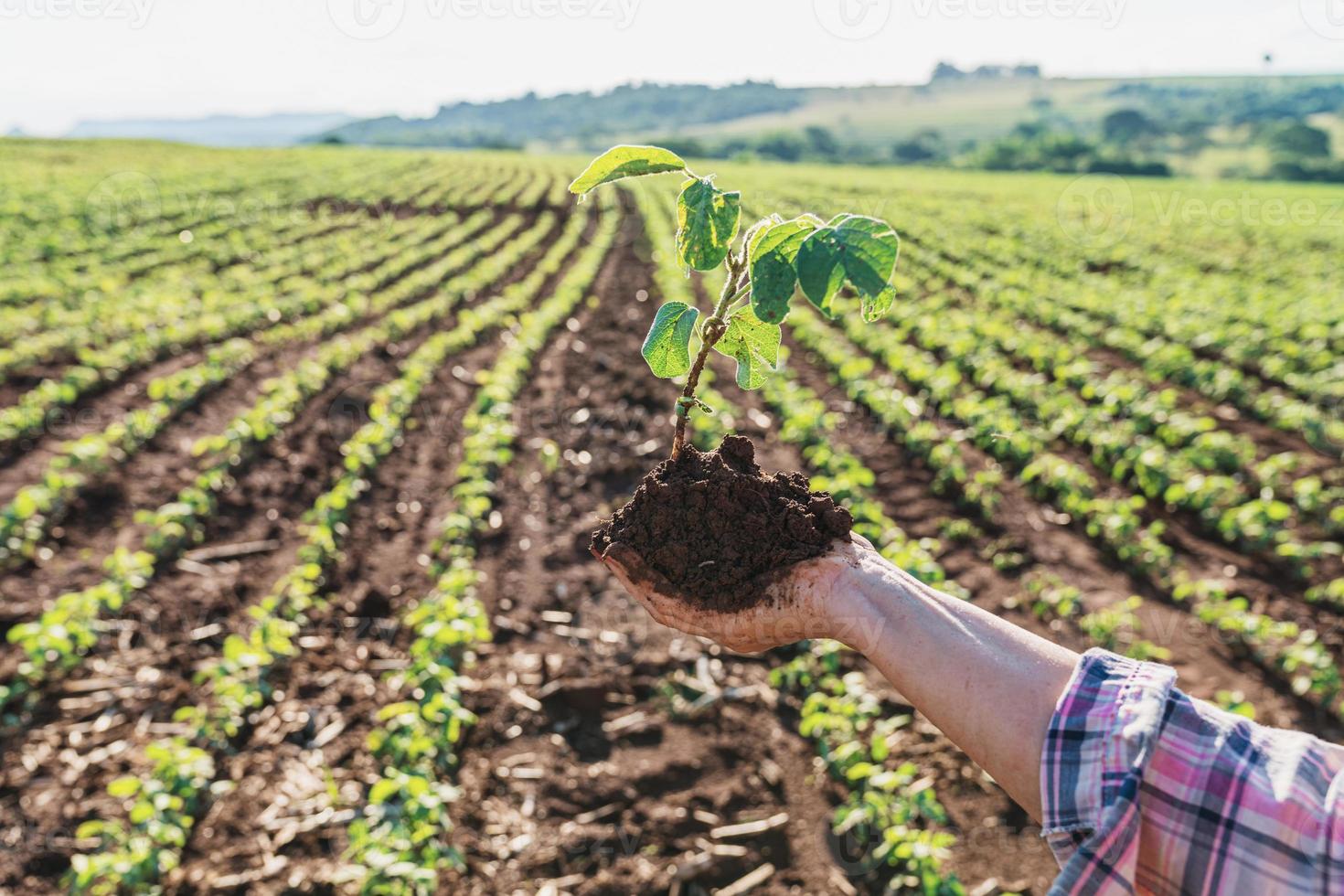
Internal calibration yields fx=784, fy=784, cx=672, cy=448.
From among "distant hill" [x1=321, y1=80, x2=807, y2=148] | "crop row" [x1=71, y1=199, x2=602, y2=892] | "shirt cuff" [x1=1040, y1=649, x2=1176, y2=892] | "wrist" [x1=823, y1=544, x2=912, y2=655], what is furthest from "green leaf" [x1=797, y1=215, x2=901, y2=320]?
"distant hill" [x1=321, y1=80, x2=807, y2=148]

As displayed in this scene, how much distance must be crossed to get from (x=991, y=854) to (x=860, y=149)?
88.0 m

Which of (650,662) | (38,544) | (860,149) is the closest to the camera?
(650,662)

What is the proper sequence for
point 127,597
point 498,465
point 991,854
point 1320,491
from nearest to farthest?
point 991,854 → point 127,597 → point 1320,491 → point 498,465

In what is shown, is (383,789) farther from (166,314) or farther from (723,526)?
(166,314)

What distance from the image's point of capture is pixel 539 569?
18.2 ft

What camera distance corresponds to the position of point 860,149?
82750 mm

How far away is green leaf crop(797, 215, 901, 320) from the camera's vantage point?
4.77ft

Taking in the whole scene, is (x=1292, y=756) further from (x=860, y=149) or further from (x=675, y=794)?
(x=860, y=149)

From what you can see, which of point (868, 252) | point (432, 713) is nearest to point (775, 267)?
point (868, 252)

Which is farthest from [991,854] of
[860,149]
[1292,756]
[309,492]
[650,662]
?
[860,149]

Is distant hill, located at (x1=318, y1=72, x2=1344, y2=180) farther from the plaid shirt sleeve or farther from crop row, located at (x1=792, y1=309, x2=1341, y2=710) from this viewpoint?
the plaid shirt sleeve

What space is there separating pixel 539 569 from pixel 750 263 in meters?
4.28

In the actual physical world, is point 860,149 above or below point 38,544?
above

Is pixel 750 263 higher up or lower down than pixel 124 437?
higher up
